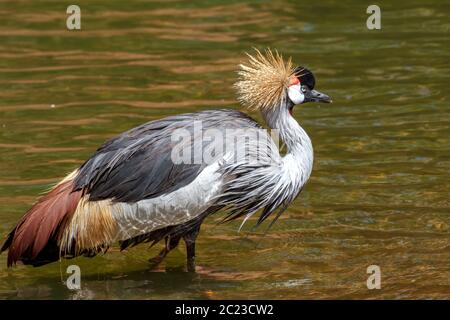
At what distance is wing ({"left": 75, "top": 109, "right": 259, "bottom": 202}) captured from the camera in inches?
294

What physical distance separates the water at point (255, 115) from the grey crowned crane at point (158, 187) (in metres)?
0.41

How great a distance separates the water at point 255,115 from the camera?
7.88m

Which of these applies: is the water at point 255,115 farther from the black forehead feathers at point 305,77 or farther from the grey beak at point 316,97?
the black forehead feathers at point 305,77

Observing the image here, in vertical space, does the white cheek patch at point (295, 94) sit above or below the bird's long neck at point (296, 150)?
above

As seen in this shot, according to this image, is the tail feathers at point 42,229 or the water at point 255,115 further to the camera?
the water at point 255,115

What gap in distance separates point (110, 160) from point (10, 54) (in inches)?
215

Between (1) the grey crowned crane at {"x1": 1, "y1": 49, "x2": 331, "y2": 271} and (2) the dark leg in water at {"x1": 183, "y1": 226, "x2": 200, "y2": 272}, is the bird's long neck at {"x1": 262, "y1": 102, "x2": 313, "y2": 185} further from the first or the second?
(2) the dark leg in water at {"x1": 183, "y1": 226, "x2": 200, "y2": 272}

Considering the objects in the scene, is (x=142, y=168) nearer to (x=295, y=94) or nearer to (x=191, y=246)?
(x=191, y=246)

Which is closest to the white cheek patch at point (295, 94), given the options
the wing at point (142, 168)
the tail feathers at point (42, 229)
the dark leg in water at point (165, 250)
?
the wing at point (142, 168)

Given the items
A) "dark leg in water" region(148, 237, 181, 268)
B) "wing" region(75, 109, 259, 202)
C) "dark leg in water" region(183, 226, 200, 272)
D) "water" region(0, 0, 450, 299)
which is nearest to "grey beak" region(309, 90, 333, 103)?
"wing" region(75, 109, 259, 202)

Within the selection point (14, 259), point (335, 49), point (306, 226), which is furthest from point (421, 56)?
point (14, 259)

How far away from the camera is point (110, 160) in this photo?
757 cm

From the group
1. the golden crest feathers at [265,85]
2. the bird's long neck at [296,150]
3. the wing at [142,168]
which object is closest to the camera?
the wing at [142,168]

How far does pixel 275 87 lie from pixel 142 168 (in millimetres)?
1130
